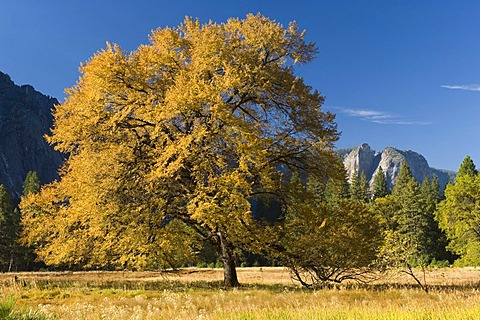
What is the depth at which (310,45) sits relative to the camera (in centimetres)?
1803

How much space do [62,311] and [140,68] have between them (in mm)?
10754

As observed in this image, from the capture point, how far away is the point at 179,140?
50.4 ft

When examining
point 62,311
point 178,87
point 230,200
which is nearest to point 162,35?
point 178,87

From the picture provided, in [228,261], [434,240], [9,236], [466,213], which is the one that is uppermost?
[466,213]

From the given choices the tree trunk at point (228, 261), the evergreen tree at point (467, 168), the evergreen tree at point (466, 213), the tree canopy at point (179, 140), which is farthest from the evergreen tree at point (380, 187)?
the tree trunk at point (228, 261)

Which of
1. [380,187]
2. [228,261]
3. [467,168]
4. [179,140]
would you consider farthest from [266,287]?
[380,187]

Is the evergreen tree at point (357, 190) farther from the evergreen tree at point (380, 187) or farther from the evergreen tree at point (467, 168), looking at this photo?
the evergreen tree at point (467, 168)

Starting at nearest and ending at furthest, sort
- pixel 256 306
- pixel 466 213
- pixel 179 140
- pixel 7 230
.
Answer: pixel 256 306, pixel 179 140, pixel 466 213, pixel 7 230

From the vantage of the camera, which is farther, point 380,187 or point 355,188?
point 380,187

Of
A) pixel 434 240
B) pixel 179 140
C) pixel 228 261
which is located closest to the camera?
pixel 179 140

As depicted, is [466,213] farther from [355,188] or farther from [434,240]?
[355,188]

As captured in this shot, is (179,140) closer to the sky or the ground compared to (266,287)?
closer to the sky

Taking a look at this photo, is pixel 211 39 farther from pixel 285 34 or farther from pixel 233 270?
pixel 233 270

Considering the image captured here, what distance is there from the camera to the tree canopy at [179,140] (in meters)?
15.2
